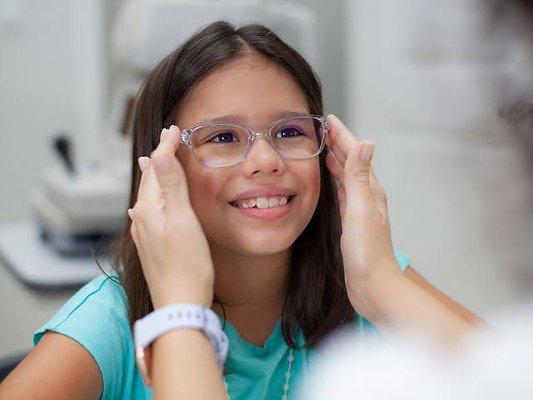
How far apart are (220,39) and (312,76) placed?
150mm

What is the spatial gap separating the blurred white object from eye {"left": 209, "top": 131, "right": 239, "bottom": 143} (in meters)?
0.47

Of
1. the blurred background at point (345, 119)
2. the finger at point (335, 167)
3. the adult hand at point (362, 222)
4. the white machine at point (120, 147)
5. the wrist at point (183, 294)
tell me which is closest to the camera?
the blurred background at point (345, 119)

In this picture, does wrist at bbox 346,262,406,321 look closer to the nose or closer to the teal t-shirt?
the teal t-shirt

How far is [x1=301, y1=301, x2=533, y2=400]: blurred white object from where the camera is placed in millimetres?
282

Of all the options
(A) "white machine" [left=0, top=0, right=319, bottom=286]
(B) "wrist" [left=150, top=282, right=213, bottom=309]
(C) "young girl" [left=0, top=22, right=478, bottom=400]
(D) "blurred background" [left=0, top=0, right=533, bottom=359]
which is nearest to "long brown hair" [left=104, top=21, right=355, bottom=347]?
(C) "young girl" [left=0, top=22, right=478, bottom=400]

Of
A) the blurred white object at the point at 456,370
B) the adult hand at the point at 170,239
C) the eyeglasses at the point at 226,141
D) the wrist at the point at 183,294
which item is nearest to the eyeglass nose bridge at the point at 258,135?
the eyeglasses at the point at 226,141

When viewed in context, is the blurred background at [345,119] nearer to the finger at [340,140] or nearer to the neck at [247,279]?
the finger at [340,140]

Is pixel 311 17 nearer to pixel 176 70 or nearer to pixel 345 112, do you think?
pixel 345 112

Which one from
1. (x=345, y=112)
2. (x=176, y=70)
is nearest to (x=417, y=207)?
(x=176, y=70)

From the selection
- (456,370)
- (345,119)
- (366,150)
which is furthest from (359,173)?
(345,119)

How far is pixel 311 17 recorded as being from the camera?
1638 millimetres

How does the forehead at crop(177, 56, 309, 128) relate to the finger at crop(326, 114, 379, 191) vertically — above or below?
above

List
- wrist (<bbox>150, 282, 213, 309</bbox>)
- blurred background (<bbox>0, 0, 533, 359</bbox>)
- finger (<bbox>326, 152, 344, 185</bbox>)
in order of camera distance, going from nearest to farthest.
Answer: blurred background (<bbox>0, 0, 533, 359</bbox>)
wrist (<bbox>150, 282, 213, 309</bbox>)
finger (<bbox>326, 152, 344, 185</bbox>)

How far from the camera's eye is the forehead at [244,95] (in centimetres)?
84
